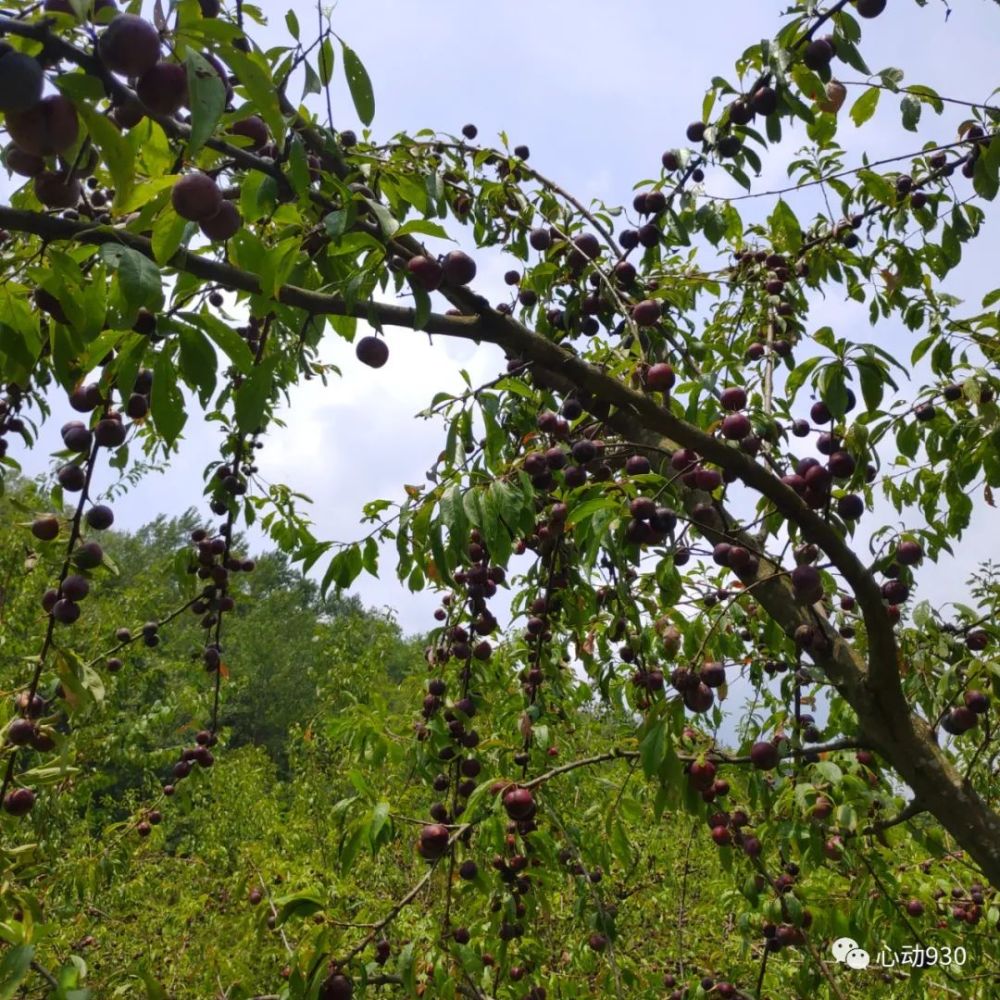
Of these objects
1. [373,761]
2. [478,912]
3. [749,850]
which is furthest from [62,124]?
[478,912]

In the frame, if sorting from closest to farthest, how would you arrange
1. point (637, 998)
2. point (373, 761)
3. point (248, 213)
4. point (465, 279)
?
point (248, 213), point (465, 279), point (373, 761), point (637, 998)

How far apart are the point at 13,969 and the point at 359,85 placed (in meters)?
1.78

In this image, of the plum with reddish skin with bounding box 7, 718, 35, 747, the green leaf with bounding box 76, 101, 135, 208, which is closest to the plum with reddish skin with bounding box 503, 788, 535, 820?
the plum with reddish skin with bounding box 7, 718, 35, 747

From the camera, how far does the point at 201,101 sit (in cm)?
97

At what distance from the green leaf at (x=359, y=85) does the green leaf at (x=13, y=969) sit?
5.54 feet

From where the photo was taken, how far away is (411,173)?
2.34m

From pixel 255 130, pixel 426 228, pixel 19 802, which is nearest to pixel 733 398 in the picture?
pixel 426 228

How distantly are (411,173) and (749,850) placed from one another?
2361 millimetres

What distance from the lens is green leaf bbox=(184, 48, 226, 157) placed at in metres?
0.96

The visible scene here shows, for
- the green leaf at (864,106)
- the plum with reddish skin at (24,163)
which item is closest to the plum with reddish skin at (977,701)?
the green leaf at (864,106)

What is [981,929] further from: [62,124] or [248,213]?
[62,124]

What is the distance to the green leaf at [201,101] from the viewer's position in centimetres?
96

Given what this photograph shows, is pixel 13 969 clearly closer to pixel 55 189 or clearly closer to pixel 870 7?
pixel 55 189

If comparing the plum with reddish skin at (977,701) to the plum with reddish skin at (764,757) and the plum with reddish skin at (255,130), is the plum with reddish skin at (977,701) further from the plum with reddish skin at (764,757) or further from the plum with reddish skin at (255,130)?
the plum with reddish skin at (255,130)
